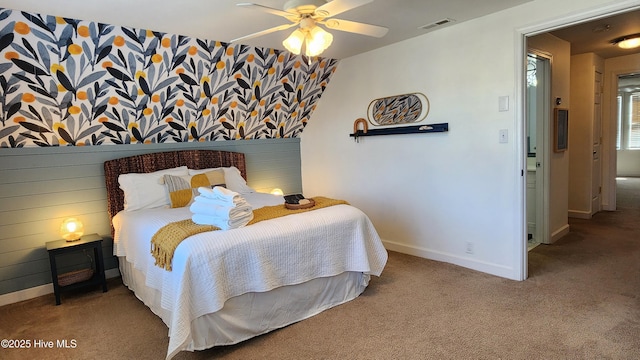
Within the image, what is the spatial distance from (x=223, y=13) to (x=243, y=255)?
173 centimetres

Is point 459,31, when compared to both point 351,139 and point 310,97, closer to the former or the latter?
point 351,139

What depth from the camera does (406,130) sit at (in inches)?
155

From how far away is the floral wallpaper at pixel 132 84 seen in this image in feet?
9.27

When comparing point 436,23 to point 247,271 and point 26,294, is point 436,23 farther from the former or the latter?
point 26,294

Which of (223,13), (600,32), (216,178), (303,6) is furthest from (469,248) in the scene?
(223,13)

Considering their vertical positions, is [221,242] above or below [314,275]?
above

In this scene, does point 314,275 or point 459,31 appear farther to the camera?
point 459,31

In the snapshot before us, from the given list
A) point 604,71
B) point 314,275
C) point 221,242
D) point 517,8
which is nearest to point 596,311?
point 314,275

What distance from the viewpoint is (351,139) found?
15.0ft

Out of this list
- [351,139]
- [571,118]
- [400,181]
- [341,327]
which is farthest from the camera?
[571,118]

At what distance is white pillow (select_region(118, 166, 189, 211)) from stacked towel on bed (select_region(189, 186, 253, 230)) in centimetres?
105

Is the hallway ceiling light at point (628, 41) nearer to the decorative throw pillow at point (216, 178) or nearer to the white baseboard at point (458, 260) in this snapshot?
the white baseboard at point (458, 260)

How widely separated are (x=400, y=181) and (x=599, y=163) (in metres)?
3.68

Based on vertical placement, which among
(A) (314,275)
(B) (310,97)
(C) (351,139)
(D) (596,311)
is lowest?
(D) (596,311)
